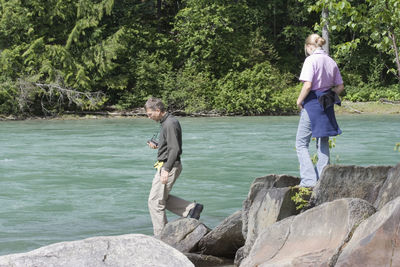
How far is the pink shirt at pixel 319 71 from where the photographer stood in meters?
7.13

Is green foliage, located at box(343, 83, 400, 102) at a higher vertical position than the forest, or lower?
lower

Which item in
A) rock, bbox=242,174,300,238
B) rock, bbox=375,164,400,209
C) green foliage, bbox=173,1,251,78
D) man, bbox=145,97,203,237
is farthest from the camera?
green foliage, bbox=173,1,251,78

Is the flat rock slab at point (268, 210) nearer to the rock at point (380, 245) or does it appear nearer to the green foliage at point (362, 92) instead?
the rock at point (380, 245)

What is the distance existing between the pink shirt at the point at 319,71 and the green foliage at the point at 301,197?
1231mm

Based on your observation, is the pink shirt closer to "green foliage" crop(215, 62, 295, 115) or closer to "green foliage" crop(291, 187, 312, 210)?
"green foliage" crop(291, 187, 312, 210)

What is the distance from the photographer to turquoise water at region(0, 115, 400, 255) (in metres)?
9.77

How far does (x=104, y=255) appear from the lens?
538 cm

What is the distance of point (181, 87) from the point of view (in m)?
35.8

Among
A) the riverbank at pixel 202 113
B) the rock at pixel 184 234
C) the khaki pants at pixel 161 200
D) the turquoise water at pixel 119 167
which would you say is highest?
the khaki pants at pixel 161 200

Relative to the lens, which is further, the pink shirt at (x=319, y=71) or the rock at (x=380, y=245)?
the pink shirt at (x=319, y=71)

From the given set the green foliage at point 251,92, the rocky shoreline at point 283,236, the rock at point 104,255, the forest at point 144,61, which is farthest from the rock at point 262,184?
the green foliage at point 251,92

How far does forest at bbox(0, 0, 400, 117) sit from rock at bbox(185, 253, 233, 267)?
26.1 m

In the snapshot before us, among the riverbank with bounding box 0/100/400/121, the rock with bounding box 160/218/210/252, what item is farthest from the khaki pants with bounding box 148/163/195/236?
the riverbank with bounding box 0/100/400/121

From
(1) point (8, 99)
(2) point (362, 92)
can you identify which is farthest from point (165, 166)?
(2) point (362, 92)
